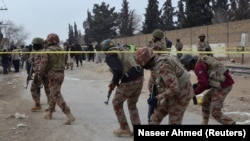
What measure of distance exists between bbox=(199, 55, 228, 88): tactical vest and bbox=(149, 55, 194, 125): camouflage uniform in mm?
1146

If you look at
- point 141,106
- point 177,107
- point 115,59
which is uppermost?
point 115,59

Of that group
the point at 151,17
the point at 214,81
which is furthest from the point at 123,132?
the point at 151,17

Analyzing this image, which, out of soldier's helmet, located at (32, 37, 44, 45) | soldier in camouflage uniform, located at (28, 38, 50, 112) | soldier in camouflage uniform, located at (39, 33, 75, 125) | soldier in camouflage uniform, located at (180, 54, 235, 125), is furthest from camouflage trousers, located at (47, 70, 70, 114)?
soldier in camouflage uniform, located at (180, 54, 235, 125)

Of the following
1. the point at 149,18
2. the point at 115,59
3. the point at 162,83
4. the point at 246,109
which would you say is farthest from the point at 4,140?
the point at 149,18

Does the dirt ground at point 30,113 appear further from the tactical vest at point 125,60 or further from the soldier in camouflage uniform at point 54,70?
the tactical vest at point 125,60

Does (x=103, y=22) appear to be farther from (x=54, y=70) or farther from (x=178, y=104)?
(x=178, y=104)

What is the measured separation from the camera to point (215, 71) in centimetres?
740

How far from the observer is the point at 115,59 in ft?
24.3

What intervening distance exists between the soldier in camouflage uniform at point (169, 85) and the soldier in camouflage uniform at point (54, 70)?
3.18 meters

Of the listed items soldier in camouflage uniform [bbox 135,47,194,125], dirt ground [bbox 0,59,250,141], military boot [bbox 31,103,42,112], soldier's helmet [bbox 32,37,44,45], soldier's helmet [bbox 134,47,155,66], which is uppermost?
soldier's helmet [bbox 32,37,44,45]

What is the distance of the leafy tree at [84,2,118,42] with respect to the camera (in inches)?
3044

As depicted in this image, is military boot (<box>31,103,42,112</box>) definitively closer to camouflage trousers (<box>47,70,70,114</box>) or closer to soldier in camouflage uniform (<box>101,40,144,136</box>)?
camouflage trousers (<box>47,70,70,114</box>)

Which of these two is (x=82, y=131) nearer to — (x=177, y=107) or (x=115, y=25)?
(x=177, y=107)

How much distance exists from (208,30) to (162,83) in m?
33.7
